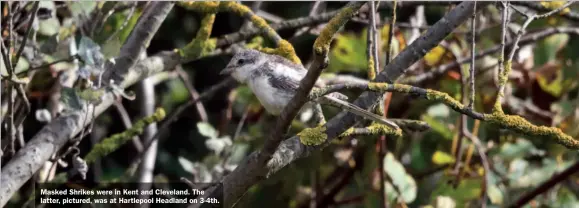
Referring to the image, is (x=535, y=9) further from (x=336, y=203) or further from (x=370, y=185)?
(x=336, y=203)

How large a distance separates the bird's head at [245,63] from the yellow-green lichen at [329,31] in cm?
133

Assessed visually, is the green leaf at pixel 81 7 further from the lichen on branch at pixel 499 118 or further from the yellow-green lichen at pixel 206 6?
the lichen on branch at pixel 499 118

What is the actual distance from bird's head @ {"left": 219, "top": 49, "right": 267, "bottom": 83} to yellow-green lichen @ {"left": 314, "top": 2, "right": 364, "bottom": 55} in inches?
52.5

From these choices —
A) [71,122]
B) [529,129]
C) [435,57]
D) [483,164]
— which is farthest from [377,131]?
[435,57]

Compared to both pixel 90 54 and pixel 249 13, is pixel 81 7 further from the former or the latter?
pixel 249 13

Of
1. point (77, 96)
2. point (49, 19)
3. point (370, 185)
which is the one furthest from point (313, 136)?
point (370, 185)

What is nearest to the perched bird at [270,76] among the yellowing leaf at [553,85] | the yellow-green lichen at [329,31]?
the yellow-green lichen at [329,31]

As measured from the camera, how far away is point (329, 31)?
208 cm

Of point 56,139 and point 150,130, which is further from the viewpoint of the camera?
point 150,130

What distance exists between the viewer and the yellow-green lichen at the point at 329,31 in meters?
2.05

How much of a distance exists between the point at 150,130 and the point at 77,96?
1353 mm

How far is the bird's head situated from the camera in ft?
11.6

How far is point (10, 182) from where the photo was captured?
9.85ft

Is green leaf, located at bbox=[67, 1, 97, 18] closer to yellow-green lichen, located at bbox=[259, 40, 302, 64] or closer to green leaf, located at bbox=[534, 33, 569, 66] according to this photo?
yellow-green lichen, located at bbox=[259, 40, 302, 64]
